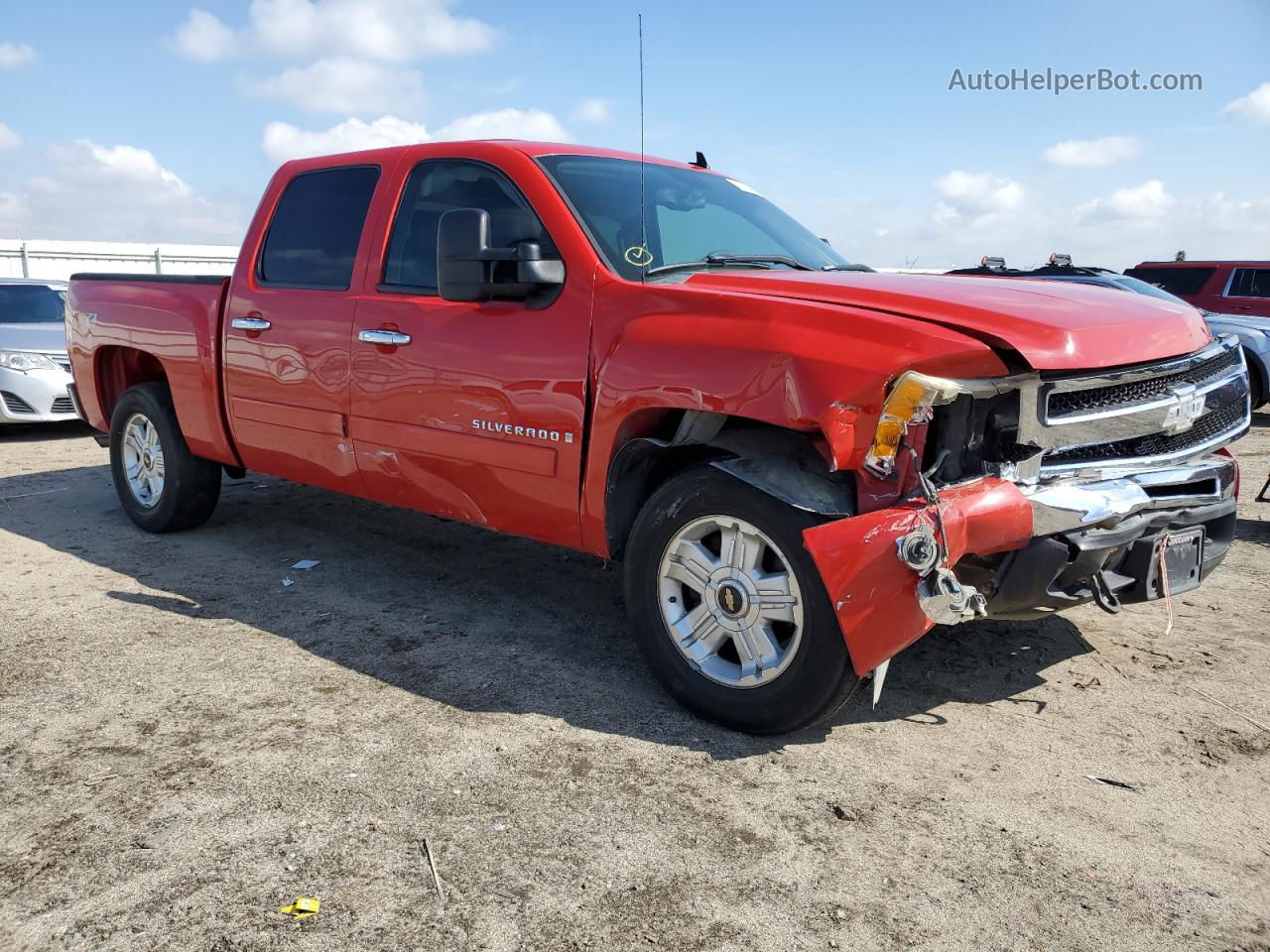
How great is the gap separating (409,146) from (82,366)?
2992 mm

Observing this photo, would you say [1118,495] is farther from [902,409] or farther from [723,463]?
[723,463]

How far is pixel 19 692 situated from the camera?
3.59 m

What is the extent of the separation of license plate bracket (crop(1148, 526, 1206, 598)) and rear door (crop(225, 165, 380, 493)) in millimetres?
3201

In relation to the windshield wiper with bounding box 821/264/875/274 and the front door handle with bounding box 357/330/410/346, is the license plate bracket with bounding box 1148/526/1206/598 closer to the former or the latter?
the windshield wiper with bounding box 821/264/875/274

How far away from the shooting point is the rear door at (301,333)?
4.50 m

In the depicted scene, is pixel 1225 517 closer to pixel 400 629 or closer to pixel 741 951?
pixel 741 951

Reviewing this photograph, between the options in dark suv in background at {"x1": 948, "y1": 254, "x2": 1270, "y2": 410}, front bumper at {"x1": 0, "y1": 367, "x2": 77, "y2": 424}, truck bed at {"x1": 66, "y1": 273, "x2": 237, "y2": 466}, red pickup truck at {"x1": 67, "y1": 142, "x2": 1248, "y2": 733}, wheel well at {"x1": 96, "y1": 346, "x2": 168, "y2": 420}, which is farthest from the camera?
dark suv in background at {"x1": 948, "y1": 254, "x2": 1270, "y2": 410}

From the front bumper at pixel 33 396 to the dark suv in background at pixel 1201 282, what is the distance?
819 cm

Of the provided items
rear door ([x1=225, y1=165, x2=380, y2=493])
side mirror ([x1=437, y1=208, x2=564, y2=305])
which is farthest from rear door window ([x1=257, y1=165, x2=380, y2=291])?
side mirror ([x1=437, y1=208, x2=564, y2=305])

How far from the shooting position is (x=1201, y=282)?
1498 centimetres

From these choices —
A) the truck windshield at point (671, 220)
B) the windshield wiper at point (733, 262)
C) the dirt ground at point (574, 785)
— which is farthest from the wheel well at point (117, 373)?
the windshield wiper at point (733, 262)

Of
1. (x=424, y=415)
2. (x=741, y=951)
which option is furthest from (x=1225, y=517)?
(x=424, y=415)

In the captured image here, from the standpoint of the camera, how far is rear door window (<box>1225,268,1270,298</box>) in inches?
564

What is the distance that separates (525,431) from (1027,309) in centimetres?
177
